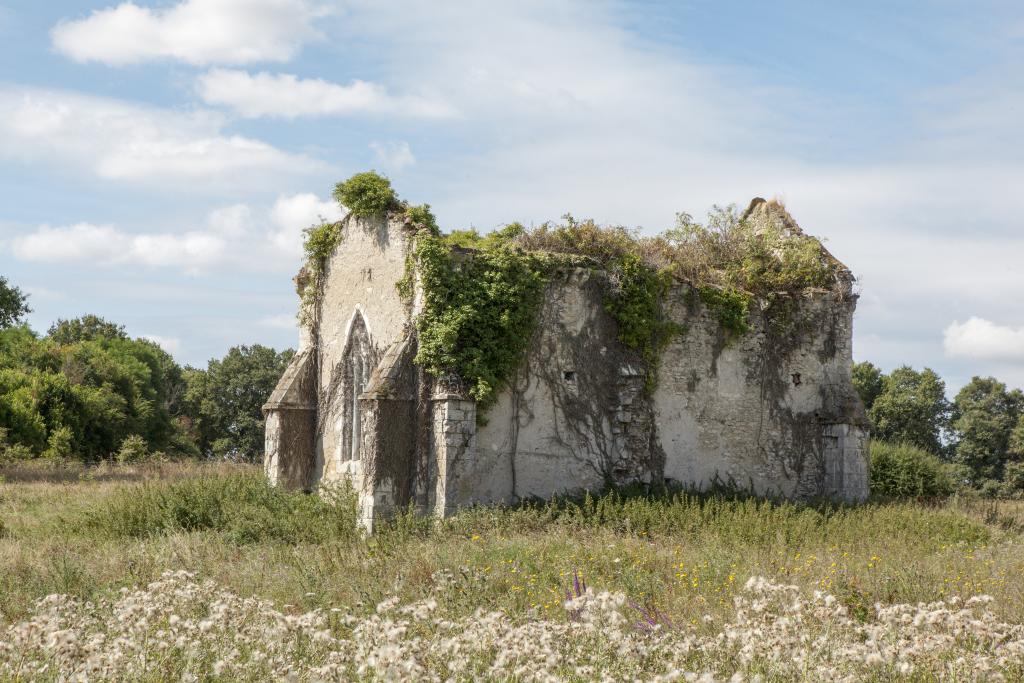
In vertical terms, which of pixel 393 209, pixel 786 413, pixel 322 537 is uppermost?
pixel 393 209

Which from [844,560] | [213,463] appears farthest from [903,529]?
[213,463]

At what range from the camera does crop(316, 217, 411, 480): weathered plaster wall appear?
18516 mm

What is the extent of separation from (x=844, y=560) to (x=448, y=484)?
659cm

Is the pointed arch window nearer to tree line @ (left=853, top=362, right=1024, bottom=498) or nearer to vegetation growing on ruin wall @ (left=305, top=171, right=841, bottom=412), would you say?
vegetation growing on ruin wall @ (left=305, top=171, right=841, bottom=412)

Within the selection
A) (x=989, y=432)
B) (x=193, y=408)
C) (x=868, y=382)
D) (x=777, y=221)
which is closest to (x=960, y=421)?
(x=989, y=432)

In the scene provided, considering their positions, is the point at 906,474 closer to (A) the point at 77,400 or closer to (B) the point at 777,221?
(B) the point at 777,221

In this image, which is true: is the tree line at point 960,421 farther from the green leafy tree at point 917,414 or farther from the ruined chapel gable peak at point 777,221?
the ruined chapel gable peak at point 777,221

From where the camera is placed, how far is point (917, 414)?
42094 millimetres

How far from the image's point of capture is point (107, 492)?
816 inches

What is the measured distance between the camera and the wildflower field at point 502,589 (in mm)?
6078

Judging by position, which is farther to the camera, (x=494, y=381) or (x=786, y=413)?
(x=786, y=413)

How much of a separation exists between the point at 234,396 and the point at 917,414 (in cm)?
3289

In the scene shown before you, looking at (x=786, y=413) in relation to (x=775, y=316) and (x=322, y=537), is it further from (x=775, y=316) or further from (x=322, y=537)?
(x=322, y=537)

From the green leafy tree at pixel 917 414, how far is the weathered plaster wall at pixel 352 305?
28320 mm
